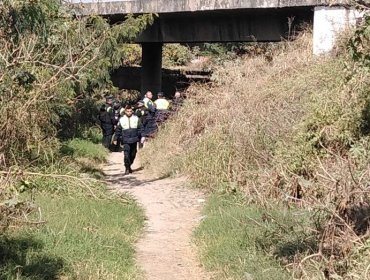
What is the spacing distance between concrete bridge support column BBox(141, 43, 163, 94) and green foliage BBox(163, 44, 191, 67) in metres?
15.2

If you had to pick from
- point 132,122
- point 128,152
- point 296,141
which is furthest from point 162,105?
point 296,141

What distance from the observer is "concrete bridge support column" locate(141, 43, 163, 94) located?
24.4m

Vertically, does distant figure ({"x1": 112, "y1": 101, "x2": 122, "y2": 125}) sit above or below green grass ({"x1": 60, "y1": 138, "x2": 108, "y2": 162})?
above

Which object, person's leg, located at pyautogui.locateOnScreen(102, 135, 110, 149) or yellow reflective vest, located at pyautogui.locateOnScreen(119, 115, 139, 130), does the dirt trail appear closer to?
yellow reflective vest, located at pyautogui.locateOnScreen(119, 115, 139, 130)

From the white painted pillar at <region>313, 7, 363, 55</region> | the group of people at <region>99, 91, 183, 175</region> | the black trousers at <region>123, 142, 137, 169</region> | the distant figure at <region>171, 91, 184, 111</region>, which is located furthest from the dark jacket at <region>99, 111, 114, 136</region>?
the white painted pillar at <region>313, 7, 363, 55</region>

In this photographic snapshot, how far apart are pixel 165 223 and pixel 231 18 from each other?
33.9 ft

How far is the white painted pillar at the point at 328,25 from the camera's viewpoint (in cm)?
1294

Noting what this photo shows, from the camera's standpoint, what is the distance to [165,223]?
9.42m

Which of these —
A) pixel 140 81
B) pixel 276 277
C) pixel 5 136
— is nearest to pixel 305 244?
pixel 276 277

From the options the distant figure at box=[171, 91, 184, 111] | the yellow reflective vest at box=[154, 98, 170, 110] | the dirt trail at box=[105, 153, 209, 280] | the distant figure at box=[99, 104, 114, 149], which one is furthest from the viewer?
the distant figure at box=[99, 104, 114, 149]

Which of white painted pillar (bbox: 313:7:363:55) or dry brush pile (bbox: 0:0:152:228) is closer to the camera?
dry brush pile (bbox: 0:0:152:228)

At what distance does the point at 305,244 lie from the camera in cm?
636

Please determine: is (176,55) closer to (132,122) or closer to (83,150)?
(83,150)

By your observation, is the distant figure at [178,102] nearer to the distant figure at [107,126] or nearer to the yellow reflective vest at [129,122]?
the yellow reflective vest at [129,122]
